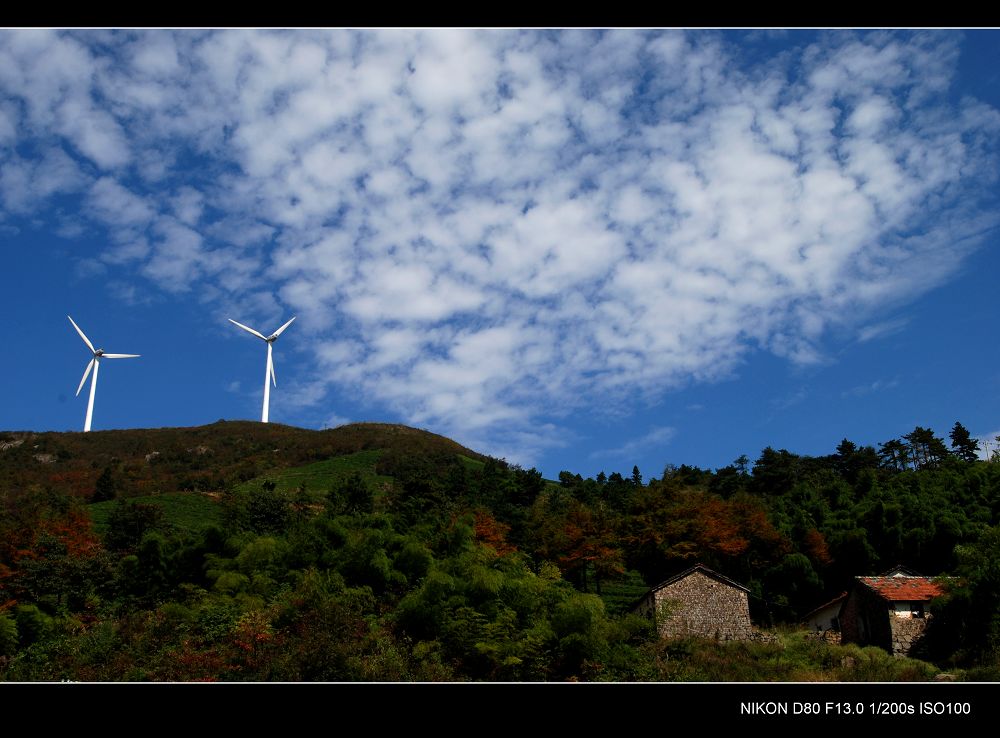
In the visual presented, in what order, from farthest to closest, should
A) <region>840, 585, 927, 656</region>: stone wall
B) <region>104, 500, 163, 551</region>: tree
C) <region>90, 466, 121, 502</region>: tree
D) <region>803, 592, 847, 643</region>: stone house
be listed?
<region>90, 466, 121, 502</region>: tree
<region>104, 500, 163, 551</region>: tree
<region>803, 592, 847, 643</region>: stone house
<region>840, 585, 927, 656</region>: stone wall

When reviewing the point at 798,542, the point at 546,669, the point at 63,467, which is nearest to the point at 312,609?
the point at 546,669

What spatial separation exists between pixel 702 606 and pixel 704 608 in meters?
0.13

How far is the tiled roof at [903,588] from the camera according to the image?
30.7 m

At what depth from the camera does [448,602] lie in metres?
27.2

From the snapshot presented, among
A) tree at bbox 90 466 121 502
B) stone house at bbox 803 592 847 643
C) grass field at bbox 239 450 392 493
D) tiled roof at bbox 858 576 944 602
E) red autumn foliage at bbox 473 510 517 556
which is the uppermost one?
grass field at bbox 239 450 392 493

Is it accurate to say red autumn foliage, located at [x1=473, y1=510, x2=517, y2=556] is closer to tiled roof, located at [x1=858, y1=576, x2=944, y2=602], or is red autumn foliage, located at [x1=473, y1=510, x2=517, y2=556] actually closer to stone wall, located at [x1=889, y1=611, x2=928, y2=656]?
tiled roof, located at [x1=858, y1=576, x2=944, y2=602]

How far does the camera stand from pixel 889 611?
30.5 meters

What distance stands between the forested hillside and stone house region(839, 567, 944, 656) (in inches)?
32.9

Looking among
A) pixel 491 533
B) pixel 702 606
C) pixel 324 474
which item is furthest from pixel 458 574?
pixel 324 474

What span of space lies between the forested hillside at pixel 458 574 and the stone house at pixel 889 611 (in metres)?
0.84

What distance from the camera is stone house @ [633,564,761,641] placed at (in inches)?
1268

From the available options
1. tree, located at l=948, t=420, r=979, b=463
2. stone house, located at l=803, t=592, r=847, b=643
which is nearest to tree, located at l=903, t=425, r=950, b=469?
tree, located at l=948, t=420, r=979, b=463

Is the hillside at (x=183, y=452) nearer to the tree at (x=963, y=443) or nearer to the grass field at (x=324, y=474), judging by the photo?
the grass field at (x=324, y=474)

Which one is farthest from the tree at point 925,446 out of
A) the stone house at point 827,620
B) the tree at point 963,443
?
the stone house at point 827,620
